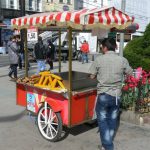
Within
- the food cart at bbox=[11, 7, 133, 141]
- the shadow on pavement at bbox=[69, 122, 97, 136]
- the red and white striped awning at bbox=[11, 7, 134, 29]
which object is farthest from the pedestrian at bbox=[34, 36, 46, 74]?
the red and white striped awning at bbox=[11, 7, 134, 29]

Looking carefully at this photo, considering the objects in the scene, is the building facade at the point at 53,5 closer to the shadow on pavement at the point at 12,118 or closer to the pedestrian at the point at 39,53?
the pedestrian at the point at 39,53

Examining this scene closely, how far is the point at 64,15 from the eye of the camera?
574 centimetres

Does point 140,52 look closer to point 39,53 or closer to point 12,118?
point 39,53

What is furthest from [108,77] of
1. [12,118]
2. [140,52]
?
[140,52]

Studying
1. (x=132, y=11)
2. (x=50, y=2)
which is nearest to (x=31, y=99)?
(x=50, y=2)

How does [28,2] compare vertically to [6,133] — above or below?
above

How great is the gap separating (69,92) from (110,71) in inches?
36.4

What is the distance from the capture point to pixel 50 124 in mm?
6328

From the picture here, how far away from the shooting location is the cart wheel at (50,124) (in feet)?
19.8

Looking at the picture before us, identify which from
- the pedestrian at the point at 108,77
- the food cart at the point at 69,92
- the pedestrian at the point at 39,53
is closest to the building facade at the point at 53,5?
the pedestrian at the point at 39,53

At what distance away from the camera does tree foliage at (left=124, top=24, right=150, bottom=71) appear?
10.3m

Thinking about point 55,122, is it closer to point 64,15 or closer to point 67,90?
point 67,90

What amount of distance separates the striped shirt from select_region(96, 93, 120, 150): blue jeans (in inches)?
4.4

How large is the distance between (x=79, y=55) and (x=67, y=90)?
21081 mm
